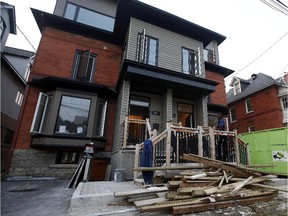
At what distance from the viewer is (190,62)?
A: 11.4m

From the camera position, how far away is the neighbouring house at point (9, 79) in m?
12.6

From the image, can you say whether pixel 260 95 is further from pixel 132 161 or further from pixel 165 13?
pixel 132 161

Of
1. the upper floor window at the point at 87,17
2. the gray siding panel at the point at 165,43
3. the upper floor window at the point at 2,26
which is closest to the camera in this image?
the gray siding panel at the point at 165,43

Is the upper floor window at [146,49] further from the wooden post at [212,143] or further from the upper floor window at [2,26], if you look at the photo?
the upper floor window at [2,26]

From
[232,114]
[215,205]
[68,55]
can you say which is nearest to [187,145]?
[215,205]

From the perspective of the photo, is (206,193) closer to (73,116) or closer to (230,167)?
(230,167)

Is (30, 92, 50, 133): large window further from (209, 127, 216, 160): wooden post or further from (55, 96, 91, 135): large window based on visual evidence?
(209, 127, 216, 160): wooden post

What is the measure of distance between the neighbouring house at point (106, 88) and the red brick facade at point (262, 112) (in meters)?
10.9

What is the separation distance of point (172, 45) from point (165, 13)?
198 cm

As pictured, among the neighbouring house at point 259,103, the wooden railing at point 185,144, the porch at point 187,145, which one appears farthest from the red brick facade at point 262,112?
the wooden railing at point 185,144

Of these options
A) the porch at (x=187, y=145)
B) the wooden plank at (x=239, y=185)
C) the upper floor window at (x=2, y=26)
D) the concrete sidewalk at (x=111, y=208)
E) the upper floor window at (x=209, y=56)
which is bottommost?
the concrete sidewalk at (x=111, y=208)

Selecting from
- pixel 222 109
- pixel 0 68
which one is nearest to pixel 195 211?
pixel 222 109

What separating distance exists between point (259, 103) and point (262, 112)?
1135mm

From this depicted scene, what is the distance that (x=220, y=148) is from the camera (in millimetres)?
6793
